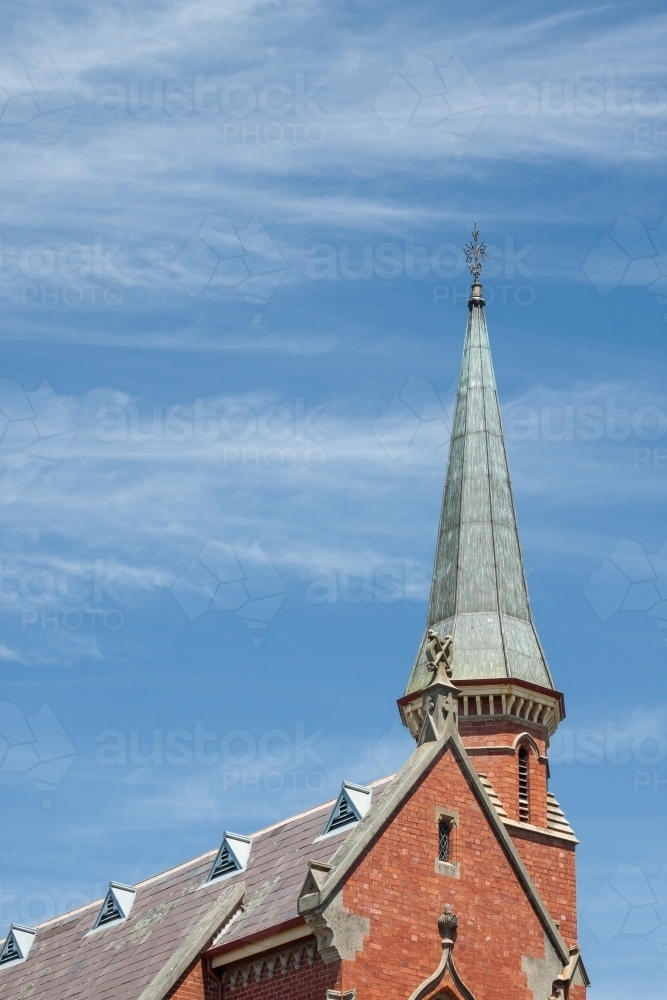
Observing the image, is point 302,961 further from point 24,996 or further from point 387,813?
point 24,996

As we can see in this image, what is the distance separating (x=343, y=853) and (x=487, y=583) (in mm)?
19837

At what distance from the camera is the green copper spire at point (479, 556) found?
186 ft

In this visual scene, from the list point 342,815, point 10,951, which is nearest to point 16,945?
point 10,951

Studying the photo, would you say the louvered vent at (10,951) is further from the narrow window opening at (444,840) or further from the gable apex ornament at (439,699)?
the narrow window opening at (444,840)

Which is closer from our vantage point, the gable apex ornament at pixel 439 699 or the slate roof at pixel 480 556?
the gable apex ornament at pixel 439 699

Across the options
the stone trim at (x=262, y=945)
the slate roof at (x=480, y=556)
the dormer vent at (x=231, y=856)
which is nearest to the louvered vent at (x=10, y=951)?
the dormer vent at (x=231, y=856)

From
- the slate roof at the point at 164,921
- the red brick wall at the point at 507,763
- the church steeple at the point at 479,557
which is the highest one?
the church steeple at the point at 479,557

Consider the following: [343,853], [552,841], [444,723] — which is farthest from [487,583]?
[343,853]

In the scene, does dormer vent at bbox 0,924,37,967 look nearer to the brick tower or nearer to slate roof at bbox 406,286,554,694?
the brick tower

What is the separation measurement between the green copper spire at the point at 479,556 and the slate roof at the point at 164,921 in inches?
426

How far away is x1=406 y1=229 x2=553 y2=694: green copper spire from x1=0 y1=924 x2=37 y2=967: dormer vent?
14.9 metres

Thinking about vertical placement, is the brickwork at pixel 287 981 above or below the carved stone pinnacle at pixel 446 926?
below

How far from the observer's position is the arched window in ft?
177

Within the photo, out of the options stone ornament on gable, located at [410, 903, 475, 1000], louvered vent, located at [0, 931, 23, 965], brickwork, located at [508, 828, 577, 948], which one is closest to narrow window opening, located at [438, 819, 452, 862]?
stone ornament on gable, located at [410, 903, 475, 1000]
